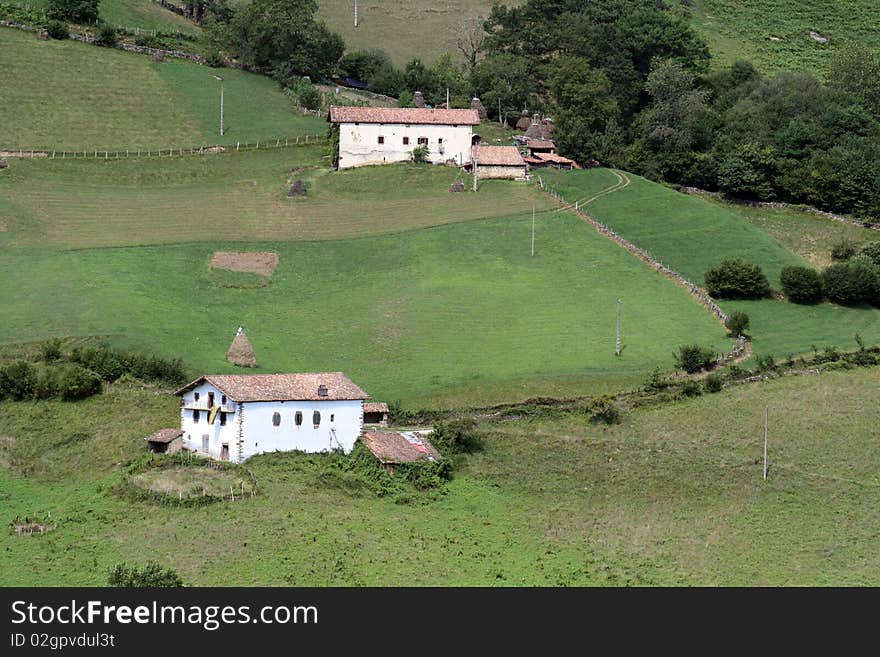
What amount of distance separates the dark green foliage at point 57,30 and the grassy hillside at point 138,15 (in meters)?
5.46

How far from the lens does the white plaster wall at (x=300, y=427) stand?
299ft

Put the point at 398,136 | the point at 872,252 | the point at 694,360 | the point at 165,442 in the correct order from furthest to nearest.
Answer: the point at 398,136 < the point at 872,252 < the point at 694,360 < the point at 165,442

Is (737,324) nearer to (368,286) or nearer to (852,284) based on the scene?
(852,284)

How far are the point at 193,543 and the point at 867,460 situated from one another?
39477mm

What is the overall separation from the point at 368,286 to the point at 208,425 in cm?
3011

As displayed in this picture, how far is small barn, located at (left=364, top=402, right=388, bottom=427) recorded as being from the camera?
97188 millimetres

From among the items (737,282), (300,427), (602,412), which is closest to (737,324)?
(737,282)

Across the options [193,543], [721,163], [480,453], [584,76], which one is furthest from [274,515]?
[584,76]

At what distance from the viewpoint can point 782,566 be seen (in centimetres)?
8281

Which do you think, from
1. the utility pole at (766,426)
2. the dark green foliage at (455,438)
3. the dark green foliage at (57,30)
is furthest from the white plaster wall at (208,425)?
the dark green foliage at (57,30)

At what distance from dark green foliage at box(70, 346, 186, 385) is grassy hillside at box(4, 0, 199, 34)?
8733 centimetres

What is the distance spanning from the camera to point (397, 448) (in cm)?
9281

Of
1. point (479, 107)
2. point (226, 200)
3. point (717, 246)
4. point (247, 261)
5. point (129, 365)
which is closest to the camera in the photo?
point (129, 365)

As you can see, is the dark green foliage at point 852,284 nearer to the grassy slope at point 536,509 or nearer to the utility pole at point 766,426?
the grassy slope at point 536,509
